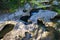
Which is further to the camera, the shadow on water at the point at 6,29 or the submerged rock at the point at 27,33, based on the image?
the shadow on water at the point at 6,29

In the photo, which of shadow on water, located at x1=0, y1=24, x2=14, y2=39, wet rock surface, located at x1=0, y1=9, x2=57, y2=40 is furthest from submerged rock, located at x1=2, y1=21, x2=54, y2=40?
shadow on water, located at x1=0, y1=24, x2=14, y2=39

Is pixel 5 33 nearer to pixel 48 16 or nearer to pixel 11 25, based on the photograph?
pixel 11 25

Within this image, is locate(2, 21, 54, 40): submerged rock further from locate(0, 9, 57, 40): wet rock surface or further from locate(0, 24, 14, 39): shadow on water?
locate(0, 24, 14, 39): shadow on water

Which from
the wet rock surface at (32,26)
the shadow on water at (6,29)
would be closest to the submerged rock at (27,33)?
the wet rock surface at (32,26)

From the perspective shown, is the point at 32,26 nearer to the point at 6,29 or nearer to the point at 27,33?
the point at 27,33

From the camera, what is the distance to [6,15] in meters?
9.23

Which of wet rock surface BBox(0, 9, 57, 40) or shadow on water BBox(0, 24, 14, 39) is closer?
wet rock surface BBox(0, 9, 57, 40)

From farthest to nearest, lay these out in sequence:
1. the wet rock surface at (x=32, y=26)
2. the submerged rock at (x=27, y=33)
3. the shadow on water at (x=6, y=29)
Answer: the shadow on water at (x=6, y=29) → the wet rock surface at (x=32, y=26) → the submerged rock at (x=27, y=33)

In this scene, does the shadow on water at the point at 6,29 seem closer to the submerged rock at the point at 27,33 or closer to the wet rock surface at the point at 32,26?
the wet rock surface at the point at 32,26

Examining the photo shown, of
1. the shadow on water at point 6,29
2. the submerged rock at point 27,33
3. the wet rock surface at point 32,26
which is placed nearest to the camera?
the submerged rock at point 27,33

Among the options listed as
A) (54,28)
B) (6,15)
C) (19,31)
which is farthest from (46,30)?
(6,15)

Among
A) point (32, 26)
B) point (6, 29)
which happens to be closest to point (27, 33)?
point (32, 26)

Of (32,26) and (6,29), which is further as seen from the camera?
(32,26)

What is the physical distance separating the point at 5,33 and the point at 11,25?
1.98 ft
